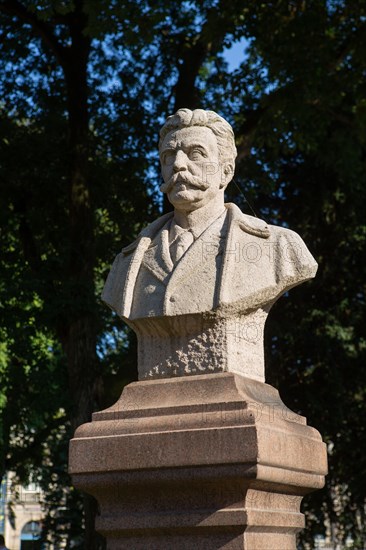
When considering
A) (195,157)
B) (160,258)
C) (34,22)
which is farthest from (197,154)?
(34,22)

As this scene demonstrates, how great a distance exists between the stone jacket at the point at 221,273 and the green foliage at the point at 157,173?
6129 millimetres

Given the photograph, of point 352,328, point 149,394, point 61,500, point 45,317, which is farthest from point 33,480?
point 149,394

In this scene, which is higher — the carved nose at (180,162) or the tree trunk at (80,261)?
the tree trunk at (80,261)

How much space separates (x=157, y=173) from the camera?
15.1 meters

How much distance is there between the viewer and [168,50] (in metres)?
15.3

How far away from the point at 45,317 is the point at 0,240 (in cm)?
235

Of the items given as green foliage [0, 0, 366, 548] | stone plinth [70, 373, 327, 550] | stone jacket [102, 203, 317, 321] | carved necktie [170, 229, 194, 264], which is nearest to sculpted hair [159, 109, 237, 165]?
stone jacket [102, 203, 317, 321]

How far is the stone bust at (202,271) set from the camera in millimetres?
5879

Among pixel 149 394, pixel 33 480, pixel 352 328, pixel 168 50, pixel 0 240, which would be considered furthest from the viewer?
pixel 33 480

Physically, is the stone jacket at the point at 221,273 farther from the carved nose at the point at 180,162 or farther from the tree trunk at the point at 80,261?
the tree trunk at the point at 80,261

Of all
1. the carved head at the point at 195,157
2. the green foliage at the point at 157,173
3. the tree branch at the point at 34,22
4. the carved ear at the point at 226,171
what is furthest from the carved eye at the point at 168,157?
the tree branch at the point at 34,22

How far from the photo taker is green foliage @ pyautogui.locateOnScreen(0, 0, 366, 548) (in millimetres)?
13078

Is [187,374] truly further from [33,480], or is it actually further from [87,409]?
[33,480]

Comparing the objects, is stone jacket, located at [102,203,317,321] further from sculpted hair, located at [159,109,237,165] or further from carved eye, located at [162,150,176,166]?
carved eye, located at [162,150,176,166]
